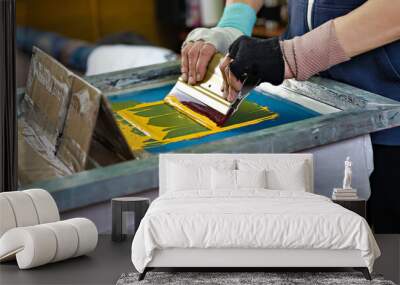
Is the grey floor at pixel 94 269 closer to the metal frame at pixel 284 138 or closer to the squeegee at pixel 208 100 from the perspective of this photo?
the metal frame at pixel 284 138

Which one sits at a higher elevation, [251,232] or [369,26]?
[369,26]

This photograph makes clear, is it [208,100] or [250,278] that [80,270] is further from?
[208,100]

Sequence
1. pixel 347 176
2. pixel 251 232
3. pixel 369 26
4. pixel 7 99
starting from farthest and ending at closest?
pixel 7 99 → pixel 347 176 → pixel 369 26 → pixel 251 232

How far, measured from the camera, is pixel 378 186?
17.5ft

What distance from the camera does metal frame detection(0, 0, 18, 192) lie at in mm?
5422

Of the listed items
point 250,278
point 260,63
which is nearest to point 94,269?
point 250,278

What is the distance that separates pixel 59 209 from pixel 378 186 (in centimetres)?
207

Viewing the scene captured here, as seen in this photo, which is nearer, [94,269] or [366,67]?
[94,269]

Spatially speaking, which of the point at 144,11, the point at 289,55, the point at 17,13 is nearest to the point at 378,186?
the point at 289,55

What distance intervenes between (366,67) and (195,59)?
1118 mm

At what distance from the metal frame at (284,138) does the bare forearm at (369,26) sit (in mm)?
275

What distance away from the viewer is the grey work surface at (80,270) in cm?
Answer: 412

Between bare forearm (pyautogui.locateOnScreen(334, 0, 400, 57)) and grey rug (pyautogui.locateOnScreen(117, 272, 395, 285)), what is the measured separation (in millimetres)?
1557

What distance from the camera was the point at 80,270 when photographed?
172 inches
